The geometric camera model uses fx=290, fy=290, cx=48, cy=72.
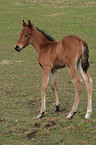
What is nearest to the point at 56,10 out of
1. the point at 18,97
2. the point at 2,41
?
the point at 2,41

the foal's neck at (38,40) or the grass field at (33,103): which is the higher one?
the foal's neck at (38,40)

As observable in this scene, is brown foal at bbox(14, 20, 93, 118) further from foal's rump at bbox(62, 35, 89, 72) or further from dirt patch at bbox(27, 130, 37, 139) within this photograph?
dirt patch at bbox(27, 130, 37, 139)

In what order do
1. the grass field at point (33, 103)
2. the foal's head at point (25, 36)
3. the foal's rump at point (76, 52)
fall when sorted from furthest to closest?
1. the foal's head at point (25, 36)
2. the foal's rump at point (76, 52)
3. the grass field at point (33, 103)

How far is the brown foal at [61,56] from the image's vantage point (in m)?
6.18

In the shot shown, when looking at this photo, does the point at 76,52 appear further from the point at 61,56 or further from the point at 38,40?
the point at 38,40

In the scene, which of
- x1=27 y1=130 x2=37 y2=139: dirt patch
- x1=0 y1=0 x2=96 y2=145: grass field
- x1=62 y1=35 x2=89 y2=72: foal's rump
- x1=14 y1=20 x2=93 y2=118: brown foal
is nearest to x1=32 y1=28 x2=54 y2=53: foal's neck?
x1=14 y1=20 x2=93 y2=118: brown foal

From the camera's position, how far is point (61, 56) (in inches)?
251

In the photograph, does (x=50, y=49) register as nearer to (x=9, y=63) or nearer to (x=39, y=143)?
(x=39, y=143)

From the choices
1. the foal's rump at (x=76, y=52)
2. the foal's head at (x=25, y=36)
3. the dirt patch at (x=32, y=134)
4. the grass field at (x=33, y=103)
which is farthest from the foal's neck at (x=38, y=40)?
the dirt patch at (x=32, y=134)

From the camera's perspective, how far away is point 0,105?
7.47 metres

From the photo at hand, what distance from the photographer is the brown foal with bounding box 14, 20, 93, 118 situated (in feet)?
20.3

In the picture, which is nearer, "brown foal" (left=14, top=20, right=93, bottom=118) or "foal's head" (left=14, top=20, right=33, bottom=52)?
"brown foal" (left=14, top=20, right=93, bottom=118)

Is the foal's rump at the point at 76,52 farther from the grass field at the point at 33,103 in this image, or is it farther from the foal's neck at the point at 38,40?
the grass field at the point at 33,103

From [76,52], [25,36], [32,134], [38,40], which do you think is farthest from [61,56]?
[32,134]
